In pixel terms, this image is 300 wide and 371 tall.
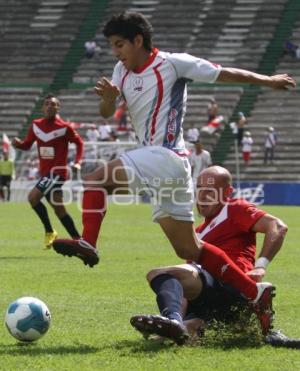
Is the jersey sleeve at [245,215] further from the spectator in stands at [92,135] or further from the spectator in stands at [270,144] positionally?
the spectator in stands at [92,135]

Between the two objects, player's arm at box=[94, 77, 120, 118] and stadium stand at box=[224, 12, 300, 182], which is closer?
player's arm at box=[94, 77, 120, 118]

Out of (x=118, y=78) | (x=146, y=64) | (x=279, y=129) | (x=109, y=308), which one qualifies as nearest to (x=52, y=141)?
(x=109, y=308)

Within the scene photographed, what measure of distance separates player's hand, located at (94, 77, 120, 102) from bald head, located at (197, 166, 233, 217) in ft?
2.88

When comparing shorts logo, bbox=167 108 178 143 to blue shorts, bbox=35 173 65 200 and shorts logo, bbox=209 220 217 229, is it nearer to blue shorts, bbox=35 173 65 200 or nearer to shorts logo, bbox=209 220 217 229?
shorts logo, bbox=209 220 217 229

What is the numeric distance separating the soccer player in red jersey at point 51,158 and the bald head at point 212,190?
9.22 m

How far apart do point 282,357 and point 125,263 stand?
8016mm

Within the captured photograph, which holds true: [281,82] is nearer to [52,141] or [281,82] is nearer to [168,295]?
[168,295]

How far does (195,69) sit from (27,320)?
2.19 m

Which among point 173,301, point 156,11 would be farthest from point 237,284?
point 156,11

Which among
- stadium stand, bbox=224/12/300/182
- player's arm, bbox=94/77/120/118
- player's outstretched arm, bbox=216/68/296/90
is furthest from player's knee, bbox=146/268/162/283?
stadium stand, bbox=224/12/300/182

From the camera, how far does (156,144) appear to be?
7.63 metres

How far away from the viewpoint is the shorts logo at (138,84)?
300 inches

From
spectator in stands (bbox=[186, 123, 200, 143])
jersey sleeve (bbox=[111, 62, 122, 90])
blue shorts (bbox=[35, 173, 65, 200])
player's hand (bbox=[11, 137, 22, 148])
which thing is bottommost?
spectator in stands (bbox=[186, 123, 200, 143])

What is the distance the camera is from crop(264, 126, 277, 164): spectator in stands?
4009 centimetres
